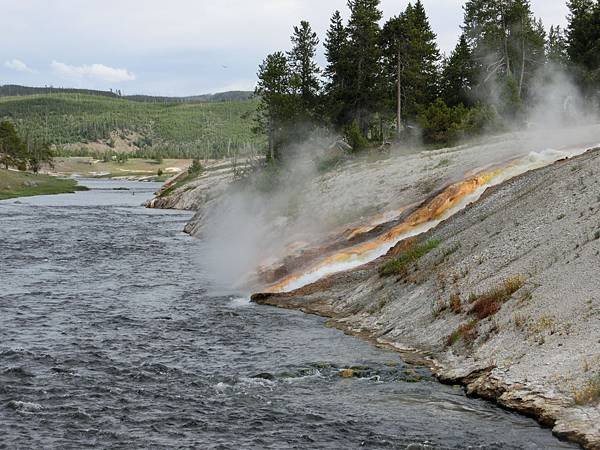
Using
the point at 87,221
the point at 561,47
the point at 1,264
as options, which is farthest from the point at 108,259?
the point at 561,47

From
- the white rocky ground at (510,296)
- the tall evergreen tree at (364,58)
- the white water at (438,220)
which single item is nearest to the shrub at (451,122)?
the tall evergreen tree at (364,58)

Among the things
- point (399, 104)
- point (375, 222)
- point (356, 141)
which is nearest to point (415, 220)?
point (375, 222)

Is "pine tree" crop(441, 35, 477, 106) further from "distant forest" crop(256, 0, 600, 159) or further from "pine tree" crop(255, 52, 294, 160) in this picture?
"pine tree" crop(255, 52, 294, 160)

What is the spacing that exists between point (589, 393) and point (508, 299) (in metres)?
6.11

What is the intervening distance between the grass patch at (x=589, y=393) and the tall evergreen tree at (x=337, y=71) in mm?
59684

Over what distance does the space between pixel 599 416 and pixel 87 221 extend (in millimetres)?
59895

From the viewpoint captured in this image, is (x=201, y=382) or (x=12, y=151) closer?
(x=201, y=382)

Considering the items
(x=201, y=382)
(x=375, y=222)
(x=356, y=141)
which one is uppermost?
(x=356, y=141)

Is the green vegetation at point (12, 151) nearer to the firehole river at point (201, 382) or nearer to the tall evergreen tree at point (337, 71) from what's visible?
the tall evergreen tree at point (337, 71)

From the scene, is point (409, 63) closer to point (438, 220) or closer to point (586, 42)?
point (586, 42)

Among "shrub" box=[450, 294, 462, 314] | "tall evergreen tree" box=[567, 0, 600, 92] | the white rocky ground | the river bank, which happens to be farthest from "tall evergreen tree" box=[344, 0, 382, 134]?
"shrub" box=[450, 294, 462, 314]

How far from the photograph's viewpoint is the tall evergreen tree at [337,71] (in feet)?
238

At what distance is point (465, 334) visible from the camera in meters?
20.6

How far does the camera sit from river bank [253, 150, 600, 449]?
16.4m
